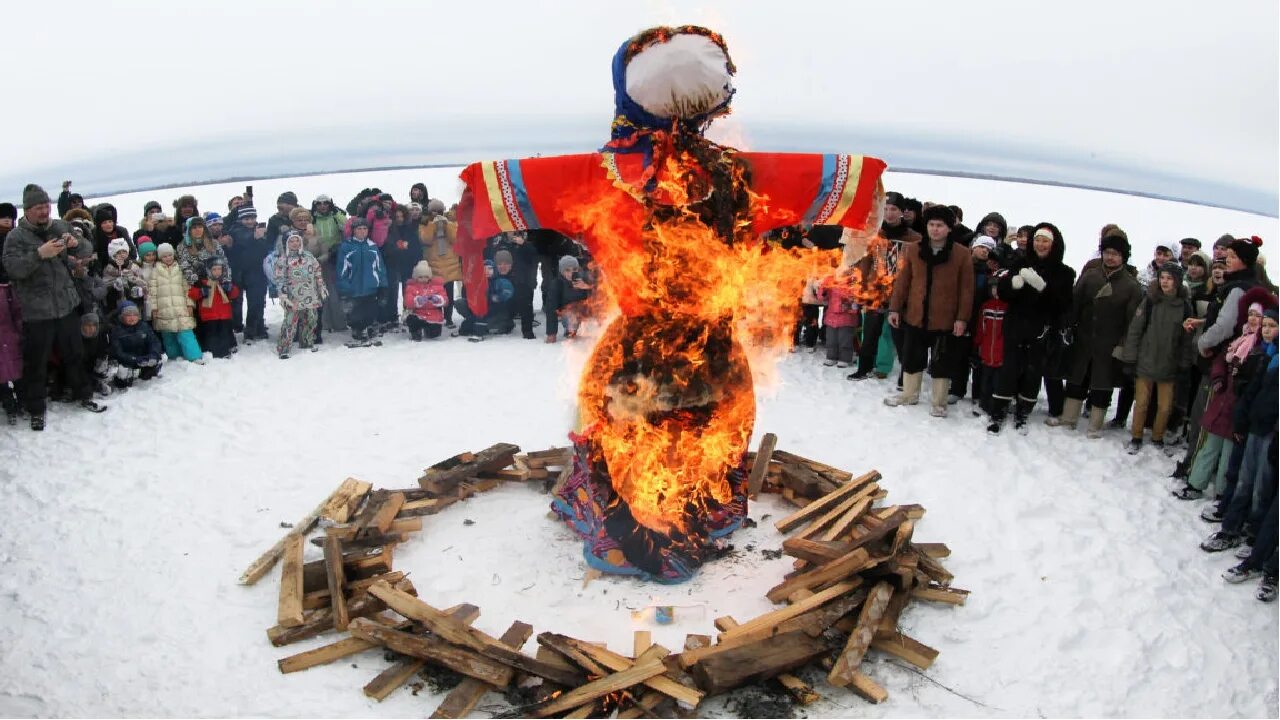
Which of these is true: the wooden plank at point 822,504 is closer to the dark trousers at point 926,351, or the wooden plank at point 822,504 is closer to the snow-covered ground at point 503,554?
the snow-covered ground at point 503,554

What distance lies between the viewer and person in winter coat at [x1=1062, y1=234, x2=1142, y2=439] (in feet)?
25.4

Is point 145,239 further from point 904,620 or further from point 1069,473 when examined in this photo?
point 1069,473

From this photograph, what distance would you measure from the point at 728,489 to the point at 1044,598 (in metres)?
2.10

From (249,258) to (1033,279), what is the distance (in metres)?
9.16

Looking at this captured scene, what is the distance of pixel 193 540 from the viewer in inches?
240

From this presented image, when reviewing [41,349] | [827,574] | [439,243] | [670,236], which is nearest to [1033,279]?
[827,574]

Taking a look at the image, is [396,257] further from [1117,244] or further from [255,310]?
[1117,244]

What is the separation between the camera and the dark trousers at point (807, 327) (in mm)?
10776

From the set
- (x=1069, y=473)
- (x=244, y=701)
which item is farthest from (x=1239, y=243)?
(x=244, y=701)

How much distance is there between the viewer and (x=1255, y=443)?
19.0ft

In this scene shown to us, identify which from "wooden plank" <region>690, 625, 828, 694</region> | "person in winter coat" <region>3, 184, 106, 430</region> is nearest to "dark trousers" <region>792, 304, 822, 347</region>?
"wooden plank" <region>690, 625, 828, 694</region>

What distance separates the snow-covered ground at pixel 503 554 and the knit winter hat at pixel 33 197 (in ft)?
6.83

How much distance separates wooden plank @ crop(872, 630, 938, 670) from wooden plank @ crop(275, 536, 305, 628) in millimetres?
3373

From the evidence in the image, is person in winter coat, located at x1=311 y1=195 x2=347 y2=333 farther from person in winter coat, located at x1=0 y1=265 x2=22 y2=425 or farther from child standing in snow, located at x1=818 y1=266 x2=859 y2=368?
child standing in snow, located at x1=818 y1=266 x2=859 y2=368
